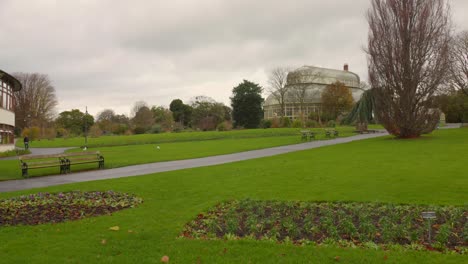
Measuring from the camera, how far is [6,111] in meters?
33.2

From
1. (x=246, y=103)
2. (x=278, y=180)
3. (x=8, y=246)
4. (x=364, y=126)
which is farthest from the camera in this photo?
(x=246, y=103)

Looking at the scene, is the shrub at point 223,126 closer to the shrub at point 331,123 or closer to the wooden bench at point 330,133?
the shrub at point 331,123

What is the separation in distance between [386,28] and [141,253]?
2717cm

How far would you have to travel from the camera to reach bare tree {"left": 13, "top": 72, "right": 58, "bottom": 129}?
73750 millimetres

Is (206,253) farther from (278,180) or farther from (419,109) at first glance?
(419,109)

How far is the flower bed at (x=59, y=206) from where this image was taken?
7.70 m

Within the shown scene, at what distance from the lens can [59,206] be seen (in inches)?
348

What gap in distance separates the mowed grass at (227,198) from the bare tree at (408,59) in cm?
1163

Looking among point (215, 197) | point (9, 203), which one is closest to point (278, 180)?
point (215, 197)

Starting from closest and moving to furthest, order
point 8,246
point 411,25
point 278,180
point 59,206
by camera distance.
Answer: point 8,246 → point 59,206 → point 278,180 → point 411,25

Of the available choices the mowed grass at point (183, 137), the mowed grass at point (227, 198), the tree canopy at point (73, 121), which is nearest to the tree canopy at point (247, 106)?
the mowed grass at point (183, 137)

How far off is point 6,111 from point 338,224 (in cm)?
3504

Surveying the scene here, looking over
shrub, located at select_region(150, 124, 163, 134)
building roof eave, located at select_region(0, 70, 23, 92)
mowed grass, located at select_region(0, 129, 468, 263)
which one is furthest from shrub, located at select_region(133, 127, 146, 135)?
mowed grass, located at select_region(0, 129, 468, 263)

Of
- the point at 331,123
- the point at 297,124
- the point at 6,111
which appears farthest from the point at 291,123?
the point at 6,111
